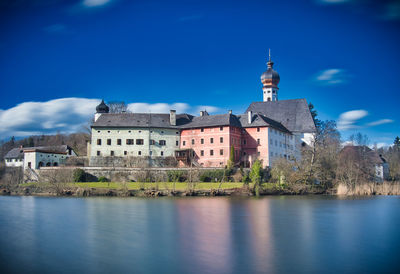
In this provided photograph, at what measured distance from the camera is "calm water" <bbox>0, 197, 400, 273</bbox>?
13109mm

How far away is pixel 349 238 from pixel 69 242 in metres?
13.0

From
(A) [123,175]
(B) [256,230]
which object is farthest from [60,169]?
(B) [256,230]

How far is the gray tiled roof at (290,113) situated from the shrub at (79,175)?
3316 cm

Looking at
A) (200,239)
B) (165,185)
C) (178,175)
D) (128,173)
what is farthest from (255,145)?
(200,239)

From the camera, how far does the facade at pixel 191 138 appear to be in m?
52.1

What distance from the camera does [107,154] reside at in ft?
175

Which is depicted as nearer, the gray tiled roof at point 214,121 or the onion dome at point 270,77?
the gray tiled roof at point 214,121

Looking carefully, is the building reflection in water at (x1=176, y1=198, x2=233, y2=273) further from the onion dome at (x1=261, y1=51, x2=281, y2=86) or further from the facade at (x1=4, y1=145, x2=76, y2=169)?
the onion dome at (x1=261, y1=51, x2=281, y2=86)

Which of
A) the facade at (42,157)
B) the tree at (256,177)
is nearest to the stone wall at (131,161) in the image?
the facade at (42,157)

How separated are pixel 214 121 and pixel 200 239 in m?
36.7

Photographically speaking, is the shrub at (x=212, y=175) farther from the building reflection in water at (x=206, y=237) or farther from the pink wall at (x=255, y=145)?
the building reflection in water at (x=206, y=237)

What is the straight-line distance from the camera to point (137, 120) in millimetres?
55688

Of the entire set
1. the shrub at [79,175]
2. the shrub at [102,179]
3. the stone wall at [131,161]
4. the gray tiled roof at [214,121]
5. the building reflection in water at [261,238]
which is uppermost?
the gray tiled roof at [214,121]

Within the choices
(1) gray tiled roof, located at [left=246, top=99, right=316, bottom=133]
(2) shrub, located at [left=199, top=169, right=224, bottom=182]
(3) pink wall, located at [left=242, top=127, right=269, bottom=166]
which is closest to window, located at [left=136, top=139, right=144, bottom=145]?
(2) shrub, located at [left=199, top=169, right=224, bottom=182]
